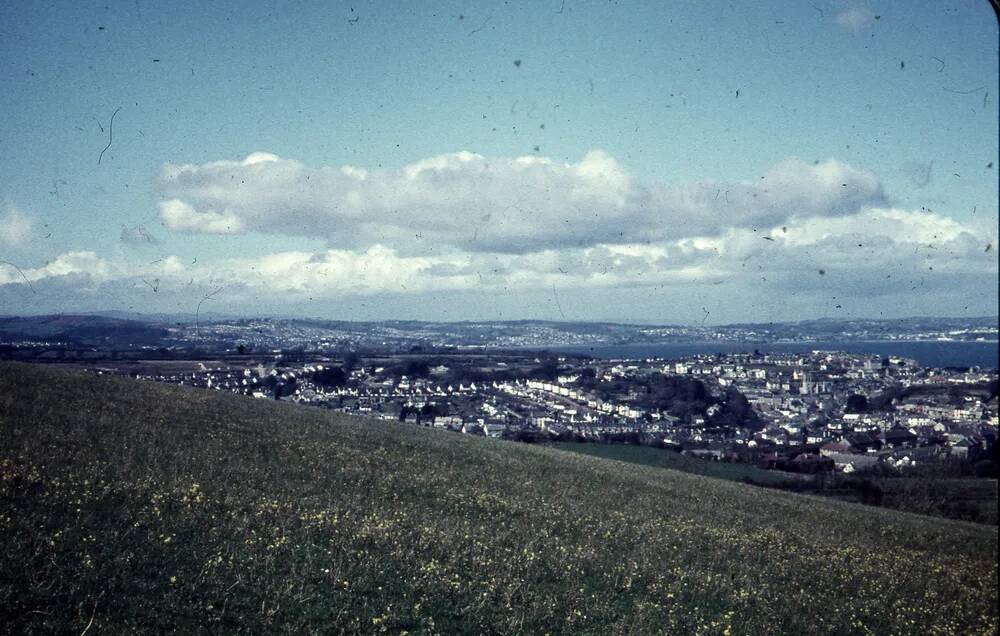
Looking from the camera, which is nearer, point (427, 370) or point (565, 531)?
point (565, 531)

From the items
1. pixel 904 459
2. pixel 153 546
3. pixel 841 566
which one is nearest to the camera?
pixel 153 546

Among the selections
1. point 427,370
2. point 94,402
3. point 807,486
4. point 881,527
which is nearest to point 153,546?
point 94,402

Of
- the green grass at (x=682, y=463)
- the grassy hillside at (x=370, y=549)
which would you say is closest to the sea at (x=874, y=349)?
the green grass at (x=682, y=463)

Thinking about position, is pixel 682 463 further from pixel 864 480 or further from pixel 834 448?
pixel 834 448

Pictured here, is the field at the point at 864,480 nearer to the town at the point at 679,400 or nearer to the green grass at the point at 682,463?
the green grass at the point at 682,463

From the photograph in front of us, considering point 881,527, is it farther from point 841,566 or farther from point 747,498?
point 841,566

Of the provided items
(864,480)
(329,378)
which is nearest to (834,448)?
(864,480)
